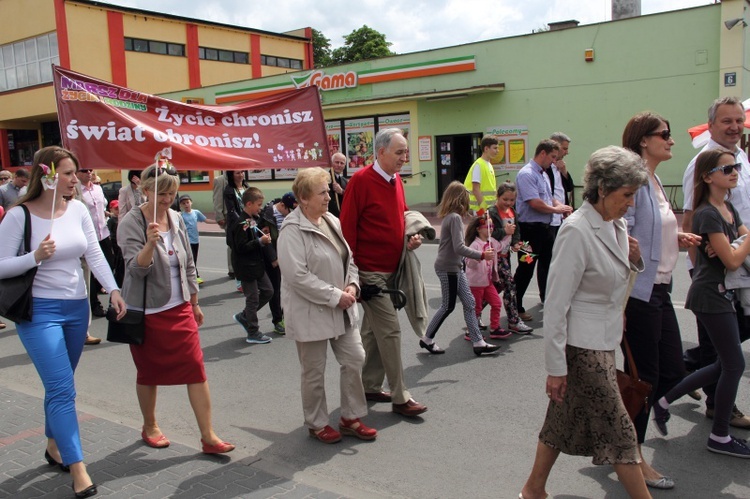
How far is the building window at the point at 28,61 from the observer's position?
103ft

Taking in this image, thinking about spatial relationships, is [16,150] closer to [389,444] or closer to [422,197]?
[422,197]

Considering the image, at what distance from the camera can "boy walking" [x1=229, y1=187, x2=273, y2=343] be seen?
295 inches

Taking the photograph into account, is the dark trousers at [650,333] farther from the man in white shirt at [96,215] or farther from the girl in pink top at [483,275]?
the man in white shirt at [96,215]

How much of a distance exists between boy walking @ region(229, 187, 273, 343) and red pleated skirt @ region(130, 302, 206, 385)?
9.99 feet

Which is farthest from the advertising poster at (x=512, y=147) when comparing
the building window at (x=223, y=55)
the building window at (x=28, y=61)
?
the building window at (x=28, y=61)

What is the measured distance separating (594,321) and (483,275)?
3.64 meters

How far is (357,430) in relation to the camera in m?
4.71

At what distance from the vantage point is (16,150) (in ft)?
117

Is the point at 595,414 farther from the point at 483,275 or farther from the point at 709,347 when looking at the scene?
the point at 483,275

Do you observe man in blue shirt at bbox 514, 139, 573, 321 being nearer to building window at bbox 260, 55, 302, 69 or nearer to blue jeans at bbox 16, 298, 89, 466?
blue jeans at bbox 16, 298, 89, 466

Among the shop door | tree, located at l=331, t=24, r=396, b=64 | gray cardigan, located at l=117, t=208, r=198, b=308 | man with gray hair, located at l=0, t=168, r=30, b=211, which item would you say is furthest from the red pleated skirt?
tree, located at l=331, t=24, r=396, b=64

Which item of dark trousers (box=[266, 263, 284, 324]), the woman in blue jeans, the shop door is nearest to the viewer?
the woman in blue jeans

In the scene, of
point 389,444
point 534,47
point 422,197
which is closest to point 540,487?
point 389,444

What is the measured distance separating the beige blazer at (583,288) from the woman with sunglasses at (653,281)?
0.61 m
